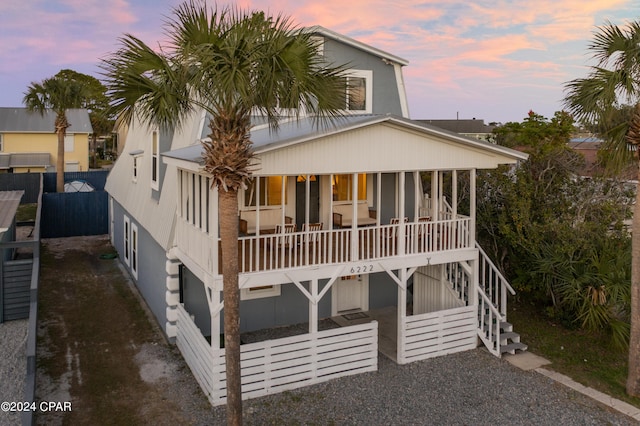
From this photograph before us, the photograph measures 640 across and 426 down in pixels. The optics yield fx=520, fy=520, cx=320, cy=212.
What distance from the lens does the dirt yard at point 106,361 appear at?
9.41 metres

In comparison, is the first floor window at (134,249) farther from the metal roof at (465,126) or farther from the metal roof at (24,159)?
the metal roof at (465,126)

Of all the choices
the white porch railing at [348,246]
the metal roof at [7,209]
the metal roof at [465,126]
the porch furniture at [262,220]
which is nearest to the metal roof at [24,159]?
the metal roof at [7,209]

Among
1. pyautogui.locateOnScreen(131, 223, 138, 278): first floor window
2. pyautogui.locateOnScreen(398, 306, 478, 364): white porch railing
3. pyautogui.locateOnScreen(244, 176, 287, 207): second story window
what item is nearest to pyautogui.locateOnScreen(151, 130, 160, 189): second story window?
pyautogui.locateOnScreen(131, 223, 138, 278): first floor window

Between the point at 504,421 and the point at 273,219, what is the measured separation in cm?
713

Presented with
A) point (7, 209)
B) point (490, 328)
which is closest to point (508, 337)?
point (490, 328)

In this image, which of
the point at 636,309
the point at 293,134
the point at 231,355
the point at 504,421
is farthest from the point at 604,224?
the point at 231,355

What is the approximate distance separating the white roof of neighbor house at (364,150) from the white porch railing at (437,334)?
347 centimetres

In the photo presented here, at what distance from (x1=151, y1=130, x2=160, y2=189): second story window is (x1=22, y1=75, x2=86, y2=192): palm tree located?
16.4 m

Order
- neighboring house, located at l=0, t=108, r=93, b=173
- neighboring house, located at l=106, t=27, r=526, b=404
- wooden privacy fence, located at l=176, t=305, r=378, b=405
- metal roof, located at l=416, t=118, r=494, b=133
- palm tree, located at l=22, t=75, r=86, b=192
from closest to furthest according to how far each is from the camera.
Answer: wooden privacy fence, located at l=176, t=305, r=378, b=405
neighboring house, located at l=106, t=27, r=526, b=404
palm tree, located at l=22, t=75, r=86, b=192
neighboring house, located at l=0, t=108, r=93, b=173
metal roof, located at l=416, t=118, r=494, b=133

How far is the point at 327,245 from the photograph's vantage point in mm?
12281

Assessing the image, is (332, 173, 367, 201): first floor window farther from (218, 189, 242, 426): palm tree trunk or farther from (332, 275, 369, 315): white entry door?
(218, 189, 242, 426): palm tree trunk

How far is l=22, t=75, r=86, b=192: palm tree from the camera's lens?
94.9 feet

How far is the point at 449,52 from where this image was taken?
19.2 m

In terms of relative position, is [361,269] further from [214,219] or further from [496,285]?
[496,285]
